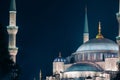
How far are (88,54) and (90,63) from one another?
303 centimetres

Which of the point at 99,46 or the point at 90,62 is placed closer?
the point at 90,62

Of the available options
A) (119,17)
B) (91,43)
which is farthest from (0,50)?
(91,43)

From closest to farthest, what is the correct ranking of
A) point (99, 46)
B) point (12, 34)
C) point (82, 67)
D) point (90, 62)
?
point (12, 34)
point (82, 67)
point (90, 62)
point (99, 46)

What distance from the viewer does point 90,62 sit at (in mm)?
93812

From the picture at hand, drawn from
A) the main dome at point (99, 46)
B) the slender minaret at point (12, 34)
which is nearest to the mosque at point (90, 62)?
the main dome at point (99, 46)

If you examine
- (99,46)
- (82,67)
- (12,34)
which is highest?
(12,34)

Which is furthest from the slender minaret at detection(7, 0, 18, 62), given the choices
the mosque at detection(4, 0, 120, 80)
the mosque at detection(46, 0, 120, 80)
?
the mosque at detection(46, 0, 120, 80)

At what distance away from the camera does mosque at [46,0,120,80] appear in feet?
292

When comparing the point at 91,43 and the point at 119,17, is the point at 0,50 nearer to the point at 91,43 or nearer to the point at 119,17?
the point at 119,17

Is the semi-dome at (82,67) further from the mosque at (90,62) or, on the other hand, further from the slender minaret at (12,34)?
the slender minaret at (12,34)

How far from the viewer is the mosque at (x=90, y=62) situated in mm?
89000

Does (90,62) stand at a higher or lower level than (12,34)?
lower

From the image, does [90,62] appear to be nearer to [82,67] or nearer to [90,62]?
[90,62]

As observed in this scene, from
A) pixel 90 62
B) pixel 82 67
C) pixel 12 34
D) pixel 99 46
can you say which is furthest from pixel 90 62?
pixel 12 34
